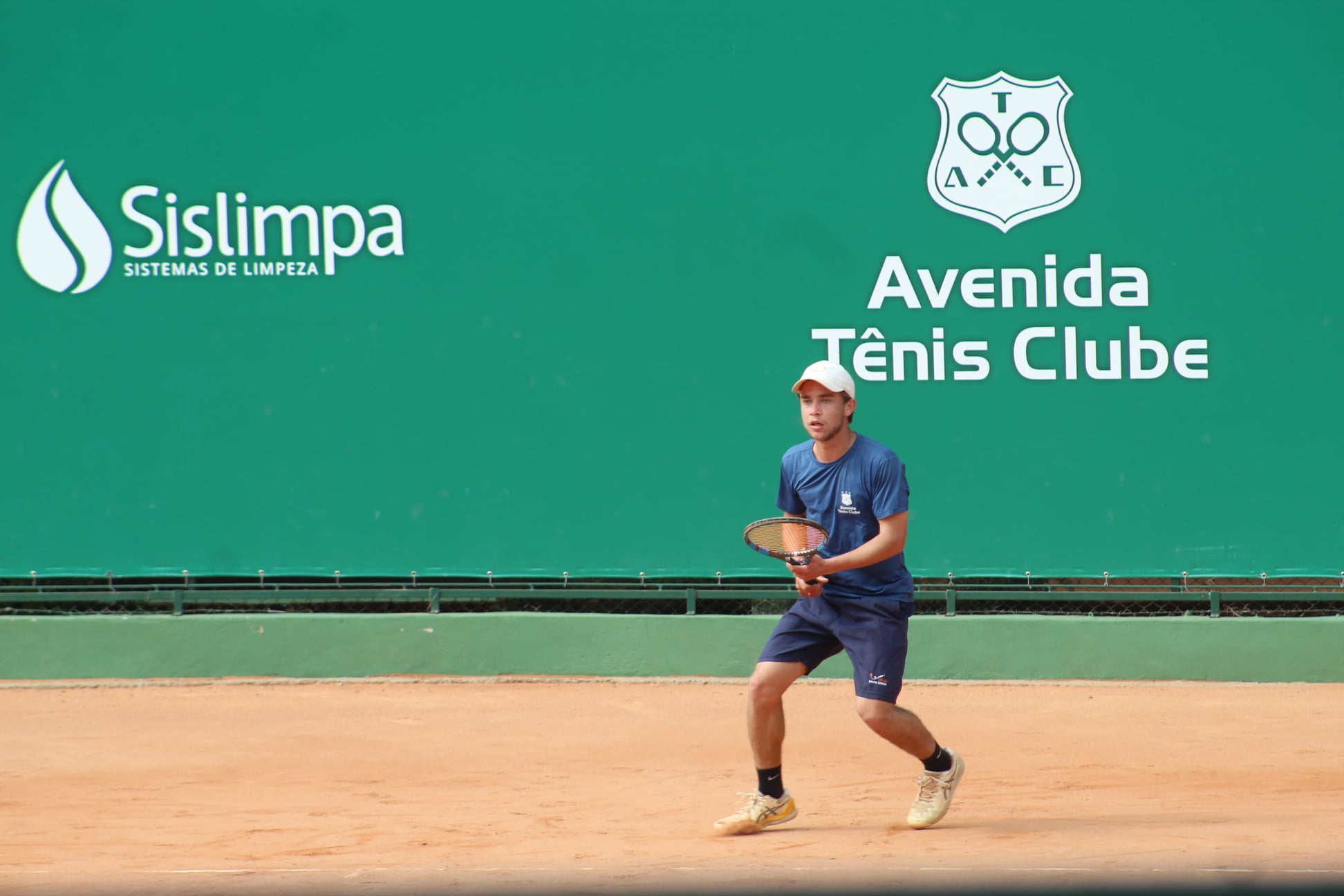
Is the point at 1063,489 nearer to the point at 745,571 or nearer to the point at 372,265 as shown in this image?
the point at 745,571

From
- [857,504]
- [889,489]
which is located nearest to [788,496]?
[857,504]

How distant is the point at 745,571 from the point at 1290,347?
3152mm

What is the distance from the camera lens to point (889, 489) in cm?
418

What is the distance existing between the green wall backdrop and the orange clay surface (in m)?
0.86

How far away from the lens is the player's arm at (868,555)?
4.11 m

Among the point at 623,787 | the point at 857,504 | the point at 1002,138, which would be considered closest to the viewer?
the point at 857,504

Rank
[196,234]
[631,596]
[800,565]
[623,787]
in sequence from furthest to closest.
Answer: [196,234] < [631,596] < [623,787] < [800,565]

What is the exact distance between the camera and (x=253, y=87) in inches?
293

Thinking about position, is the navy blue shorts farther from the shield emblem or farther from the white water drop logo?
the white water drop logo

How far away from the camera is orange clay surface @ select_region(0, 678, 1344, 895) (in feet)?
12.1

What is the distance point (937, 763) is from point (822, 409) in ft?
3.97

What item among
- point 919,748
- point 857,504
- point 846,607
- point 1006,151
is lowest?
point 919,748

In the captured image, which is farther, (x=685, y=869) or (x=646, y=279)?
(x=646, y=279)

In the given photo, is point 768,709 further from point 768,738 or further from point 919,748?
point 919,748
